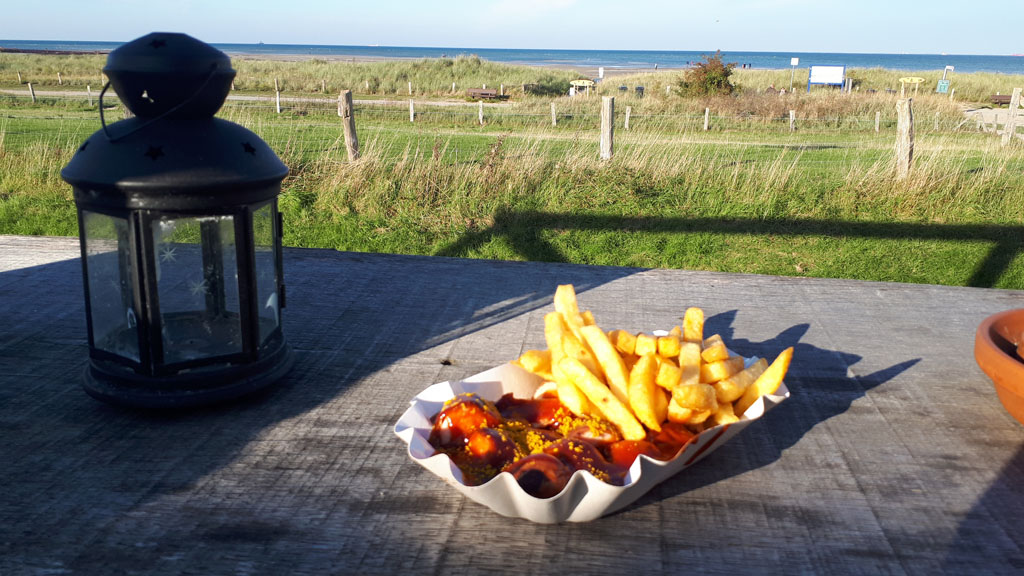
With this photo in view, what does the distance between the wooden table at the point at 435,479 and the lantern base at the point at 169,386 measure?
9 centimetres

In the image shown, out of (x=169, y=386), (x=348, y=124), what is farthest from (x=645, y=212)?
(x=169, y=386)

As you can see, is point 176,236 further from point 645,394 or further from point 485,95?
point 485,95

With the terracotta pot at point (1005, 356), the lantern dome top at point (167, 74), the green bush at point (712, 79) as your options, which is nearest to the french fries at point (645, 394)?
the terracotta pot at point (1005, 356)

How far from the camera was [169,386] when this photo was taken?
2662 millimetres

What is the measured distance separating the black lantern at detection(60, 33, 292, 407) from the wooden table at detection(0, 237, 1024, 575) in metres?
0.18

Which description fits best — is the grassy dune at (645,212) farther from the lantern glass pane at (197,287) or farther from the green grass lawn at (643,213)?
the lantern glass pane at (197,287)

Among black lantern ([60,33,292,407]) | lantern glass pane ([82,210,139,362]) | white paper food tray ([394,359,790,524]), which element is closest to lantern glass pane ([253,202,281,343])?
black lantern ([60,33,292,407])

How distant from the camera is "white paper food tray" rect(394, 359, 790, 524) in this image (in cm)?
193

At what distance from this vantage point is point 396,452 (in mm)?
2500

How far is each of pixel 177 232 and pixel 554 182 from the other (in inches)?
240

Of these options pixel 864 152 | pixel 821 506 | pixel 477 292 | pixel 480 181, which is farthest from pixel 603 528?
pixel 864 152

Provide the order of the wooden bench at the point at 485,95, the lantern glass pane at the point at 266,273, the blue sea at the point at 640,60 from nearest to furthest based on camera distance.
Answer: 1. the lantern glass pane at the point at 266,273
2. the wooden bench at the point at 485,95
3. the blue sea at the point at 640,60

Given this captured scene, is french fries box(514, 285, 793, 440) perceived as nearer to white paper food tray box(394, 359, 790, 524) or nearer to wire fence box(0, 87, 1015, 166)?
white paper food tray box(394, 359, 790, 524)

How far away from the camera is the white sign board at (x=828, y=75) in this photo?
1511 inches
